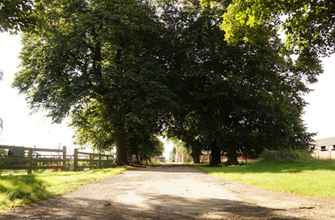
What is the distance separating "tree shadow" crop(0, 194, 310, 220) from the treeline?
21.3m

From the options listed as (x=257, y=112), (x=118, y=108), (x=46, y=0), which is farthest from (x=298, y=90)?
(x=46, y=0)

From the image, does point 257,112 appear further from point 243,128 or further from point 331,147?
point 331,147

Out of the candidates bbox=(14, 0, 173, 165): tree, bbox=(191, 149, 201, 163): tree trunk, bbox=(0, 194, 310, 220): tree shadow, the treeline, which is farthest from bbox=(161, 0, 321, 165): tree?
bbox=(0, 194, 310, 220): tree shadow

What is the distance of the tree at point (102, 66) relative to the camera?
3059 centimetres

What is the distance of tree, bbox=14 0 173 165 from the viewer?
3059 centimetres

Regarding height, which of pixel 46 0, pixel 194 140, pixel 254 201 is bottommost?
pixel 254 201

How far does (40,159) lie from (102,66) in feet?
50.7

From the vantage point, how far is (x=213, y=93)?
3338 cm

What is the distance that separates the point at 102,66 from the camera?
32.9 meters

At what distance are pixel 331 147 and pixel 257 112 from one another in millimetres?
36614

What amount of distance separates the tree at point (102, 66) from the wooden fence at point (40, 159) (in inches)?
254

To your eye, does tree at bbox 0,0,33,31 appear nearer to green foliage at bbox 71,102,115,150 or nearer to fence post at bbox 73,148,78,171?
fence post at bbox 73,148,78,171

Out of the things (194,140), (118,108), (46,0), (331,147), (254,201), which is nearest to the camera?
(254,201)

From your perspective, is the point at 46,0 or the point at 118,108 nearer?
the point at 46,0
